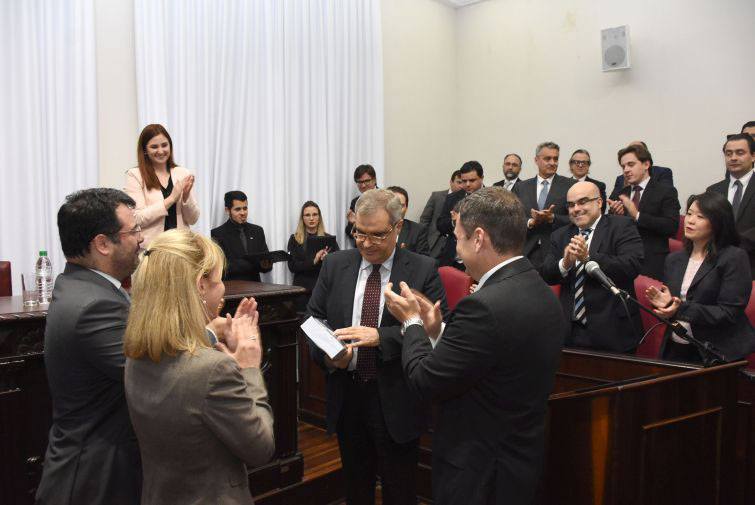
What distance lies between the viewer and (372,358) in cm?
241

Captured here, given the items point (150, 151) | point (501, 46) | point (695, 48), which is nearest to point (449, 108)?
point (501, 46)

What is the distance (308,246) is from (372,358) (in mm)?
3471

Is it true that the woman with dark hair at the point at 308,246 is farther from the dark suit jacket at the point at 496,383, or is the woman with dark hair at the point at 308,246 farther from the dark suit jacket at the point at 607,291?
the dark suit jacket at the point at 496,383

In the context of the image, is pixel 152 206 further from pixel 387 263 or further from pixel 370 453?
pixel 370 453

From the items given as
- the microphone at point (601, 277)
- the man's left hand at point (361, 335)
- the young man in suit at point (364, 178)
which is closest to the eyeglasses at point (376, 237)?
the man's left hand at point (361, 335)

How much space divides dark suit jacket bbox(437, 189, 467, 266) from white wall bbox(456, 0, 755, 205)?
1.72m

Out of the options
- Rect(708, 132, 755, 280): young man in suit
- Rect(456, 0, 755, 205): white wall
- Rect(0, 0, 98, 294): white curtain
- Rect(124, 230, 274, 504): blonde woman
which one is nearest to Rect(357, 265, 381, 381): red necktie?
Rect(124, 230, 274, 504): blonde woman

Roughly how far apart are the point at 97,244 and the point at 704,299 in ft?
8.75

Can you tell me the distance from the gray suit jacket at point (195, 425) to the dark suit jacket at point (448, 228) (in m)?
4.73

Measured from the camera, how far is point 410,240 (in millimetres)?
5582

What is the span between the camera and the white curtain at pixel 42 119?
444 centimetres

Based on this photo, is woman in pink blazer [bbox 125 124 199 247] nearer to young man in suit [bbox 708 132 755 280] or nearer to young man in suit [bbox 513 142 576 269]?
young man in suit [bbox 513 142 576 269]

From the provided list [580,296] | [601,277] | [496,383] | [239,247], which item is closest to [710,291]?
[580,296]

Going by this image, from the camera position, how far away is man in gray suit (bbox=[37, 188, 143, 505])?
1.82m
